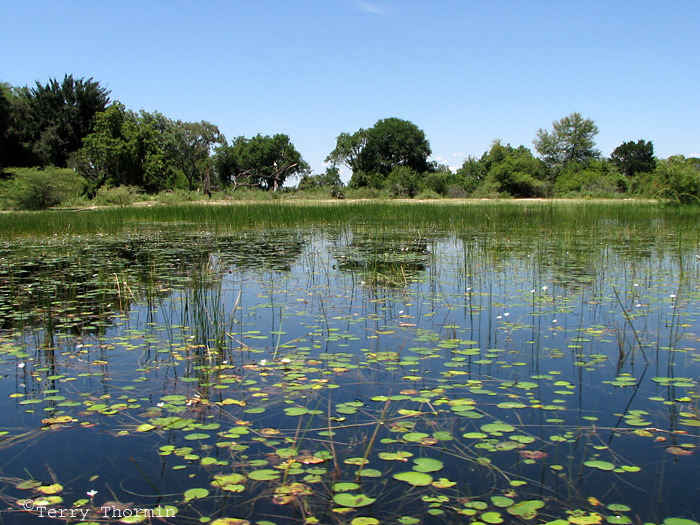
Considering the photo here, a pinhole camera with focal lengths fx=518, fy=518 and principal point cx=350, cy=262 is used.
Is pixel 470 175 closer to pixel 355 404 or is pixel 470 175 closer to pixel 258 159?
pixel 258 159

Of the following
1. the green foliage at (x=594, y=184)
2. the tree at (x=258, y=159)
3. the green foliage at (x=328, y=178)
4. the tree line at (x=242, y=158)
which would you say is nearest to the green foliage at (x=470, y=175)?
the tree line at (x=242, y=158)

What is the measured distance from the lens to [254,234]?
1104 centimetres

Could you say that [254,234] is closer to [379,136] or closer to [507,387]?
[507,387]

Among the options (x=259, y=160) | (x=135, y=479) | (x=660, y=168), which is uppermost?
(x=259, y=160)

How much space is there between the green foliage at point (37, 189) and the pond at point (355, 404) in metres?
18.1

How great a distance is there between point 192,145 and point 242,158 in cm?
465

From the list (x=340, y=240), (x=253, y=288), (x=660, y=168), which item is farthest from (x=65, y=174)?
(x=660, y=168)

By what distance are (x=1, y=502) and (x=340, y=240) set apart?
26.9 feet

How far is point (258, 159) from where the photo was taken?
160 ft

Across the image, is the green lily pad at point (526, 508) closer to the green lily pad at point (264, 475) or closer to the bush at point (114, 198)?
the green lily pad at point (264, 475)

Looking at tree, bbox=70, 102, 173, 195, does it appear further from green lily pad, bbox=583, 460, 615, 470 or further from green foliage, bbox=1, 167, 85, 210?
green lily pad, bbox=583, 460, 615, 470

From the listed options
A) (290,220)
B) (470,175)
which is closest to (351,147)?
(470,175)

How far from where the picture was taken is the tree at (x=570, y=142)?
54.8 metres

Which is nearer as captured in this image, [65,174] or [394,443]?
[394,443]
